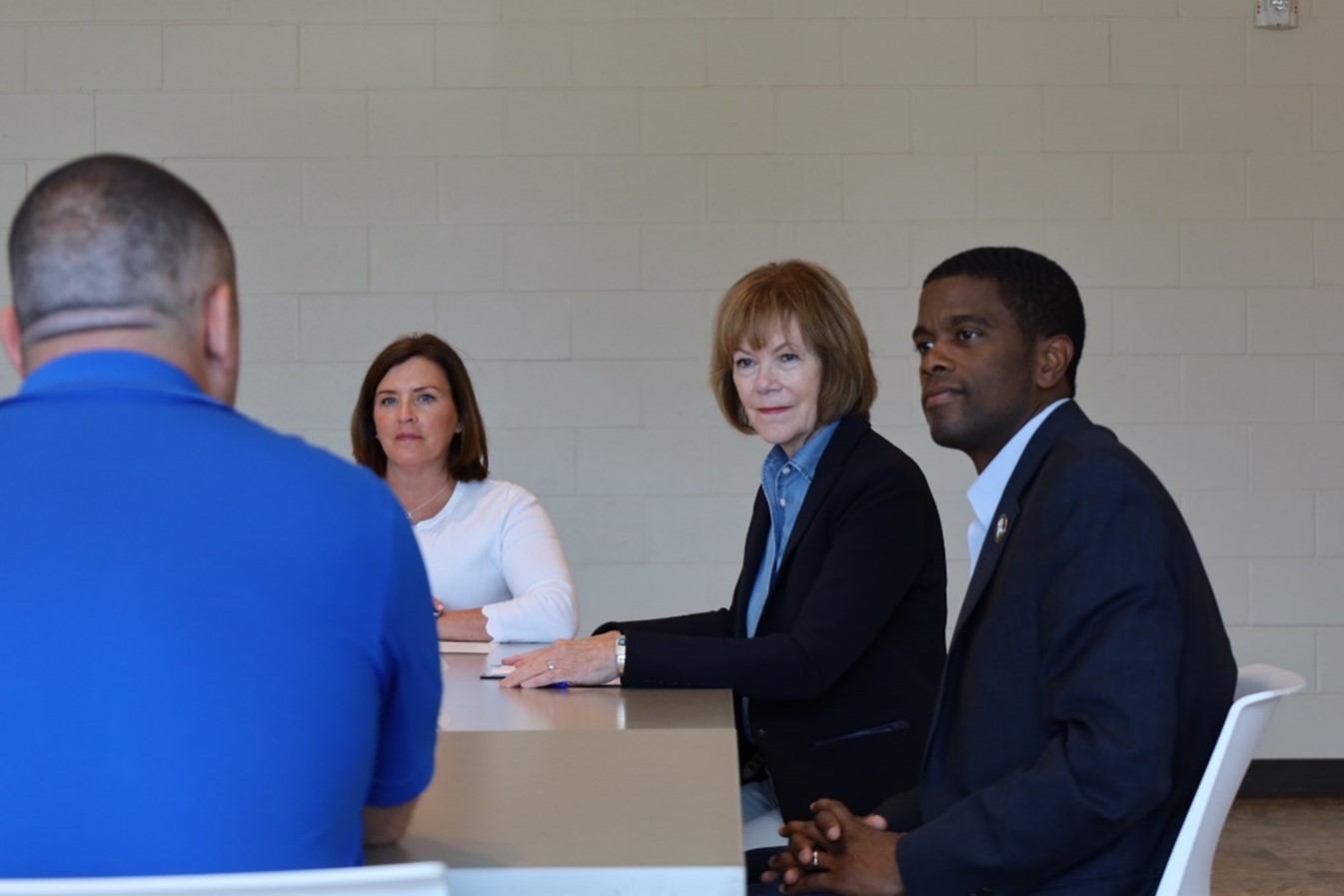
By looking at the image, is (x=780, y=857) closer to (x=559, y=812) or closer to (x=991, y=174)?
(x=559, y=812)

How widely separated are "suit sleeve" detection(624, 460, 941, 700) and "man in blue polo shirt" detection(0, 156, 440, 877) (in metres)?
1.20

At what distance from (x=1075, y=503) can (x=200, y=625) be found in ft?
3.41

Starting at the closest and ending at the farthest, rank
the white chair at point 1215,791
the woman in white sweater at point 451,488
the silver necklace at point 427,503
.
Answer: the white chair at point 1215,791, the woman in white sweater at point 451,488, the silver necklace at point 427,503

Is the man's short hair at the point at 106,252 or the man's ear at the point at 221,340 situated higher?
the man's short hair at the point at 106,252

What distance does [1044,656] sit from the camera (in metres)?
→ 1.78

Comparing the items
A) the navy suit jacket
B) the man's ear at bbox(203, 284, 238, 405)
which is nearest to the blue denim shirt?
the navy suit jacket

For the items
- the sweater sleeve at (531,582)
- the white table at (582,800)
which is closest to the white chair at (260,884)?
the white table at (582,800)

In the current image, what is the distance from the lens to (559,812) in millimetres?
1508

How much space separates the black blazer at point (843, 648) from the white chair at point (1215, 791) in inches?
28.9

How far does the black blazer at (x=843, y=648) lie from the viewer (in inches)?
94.8

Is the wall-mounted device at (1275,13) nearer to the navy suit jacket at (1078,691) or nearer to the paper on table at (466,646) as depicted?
the paper on table at (466,646)

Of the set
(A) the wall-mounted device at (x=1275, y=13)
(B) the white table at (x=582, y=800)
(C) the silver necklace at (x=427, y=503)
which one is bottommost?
(B) the white table at (x=582, y=800)

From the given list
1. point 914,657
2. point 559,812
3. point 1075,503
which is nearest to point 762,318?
point 914,657

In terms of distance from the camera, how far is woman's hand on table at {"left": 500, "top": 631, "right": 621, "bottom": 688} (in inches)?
94.7
